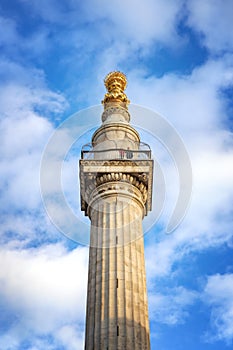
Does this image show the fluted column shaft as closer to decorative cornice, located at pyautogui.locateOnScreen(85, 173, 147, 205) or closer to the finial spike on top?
decorative cornice, located at pyautogui.locateOnScreen(85, 173, 147, 205)

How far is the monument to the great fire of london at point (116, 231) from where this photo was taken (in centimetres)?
2227

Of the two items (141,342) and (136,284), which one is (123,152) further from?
(141,342)

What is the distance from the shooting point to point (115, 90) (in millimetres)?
37750

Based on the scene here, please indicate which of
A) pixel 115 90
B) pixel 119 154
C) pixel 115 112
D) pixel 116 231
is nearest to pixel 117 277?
pixel 116 231

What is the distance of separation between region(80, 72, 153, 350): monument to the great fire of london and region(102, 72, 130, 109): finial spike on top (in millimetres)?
1594

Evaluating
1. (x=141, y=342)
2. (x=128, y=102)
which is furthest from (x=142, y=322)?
(x=128, y=102)

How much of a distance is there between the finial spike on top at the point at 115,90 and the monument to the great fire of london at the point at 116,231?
1594mm

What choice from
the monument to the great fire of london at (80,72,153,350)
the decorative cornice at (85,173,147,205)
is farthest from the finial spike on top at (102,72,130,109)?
the decorative cornice at (85,173,147,205)

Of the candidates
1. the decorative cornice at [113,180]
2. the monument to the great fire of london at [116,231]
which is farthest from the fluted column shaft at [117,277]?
the decorative cornice at [113,180]

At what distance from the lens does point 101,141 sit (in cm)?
3300

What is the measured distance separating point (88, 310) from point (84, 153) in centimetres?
1066

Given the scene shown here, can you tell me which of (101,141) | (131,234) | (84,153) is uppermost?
(101,141)

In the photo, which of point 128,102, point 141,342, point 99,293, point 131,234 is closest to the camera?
point 141,342

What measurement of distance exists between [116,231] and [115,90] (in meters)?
15.1
